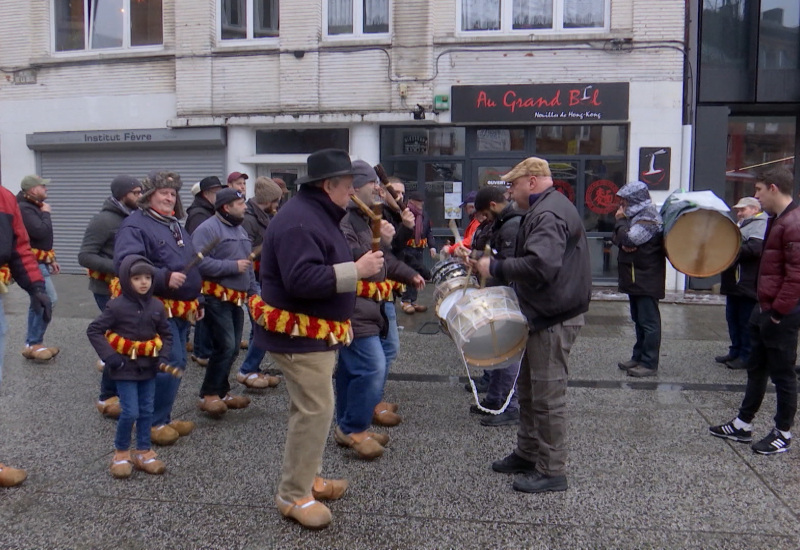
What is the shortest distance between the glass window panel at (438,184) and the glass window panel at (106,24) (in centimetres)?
647

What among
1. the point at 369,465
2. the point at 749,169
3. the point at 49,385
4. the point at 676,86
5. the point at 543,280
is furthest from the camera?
the point at 749,169

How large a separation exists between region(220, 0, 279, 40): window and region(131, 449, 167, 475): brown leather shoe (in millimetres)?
10175

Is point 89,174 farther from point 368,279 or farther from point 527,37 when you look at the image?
point 368,279

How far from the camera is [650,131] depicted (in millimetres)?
11898

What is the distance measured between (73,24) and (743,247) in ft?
42.0

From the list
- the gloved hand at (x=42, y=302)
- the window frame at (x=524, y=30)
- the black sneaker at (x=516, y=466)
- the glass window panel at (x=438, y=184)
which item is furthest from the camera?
the glass window panel at (x=438, y=184)

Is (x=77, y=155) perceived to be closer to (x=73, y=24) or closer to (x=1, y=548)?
(x=73, y=24)

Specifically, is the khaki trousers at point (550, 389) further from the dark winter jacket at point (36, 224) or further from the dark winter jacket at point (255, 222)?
the dark winter jacket at point (36, 224)

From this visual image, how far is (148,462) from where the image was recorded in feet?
14.5

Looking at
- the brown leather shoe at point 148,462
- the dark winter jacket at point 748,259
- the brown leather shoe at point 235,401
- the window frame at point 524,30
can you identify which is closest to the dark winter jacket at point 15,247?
the brown leather shoe at point 148,462

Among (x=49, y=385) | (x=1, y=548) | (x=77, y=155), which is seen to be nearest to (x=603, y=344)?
(x=49, y=385)

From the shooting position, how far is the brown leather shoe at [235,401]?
575 cm

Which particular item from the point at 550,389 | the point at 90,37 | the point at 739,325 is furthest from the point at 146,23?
the point at 550,389

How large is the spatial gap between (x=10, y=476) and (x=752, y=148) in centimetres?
1248
